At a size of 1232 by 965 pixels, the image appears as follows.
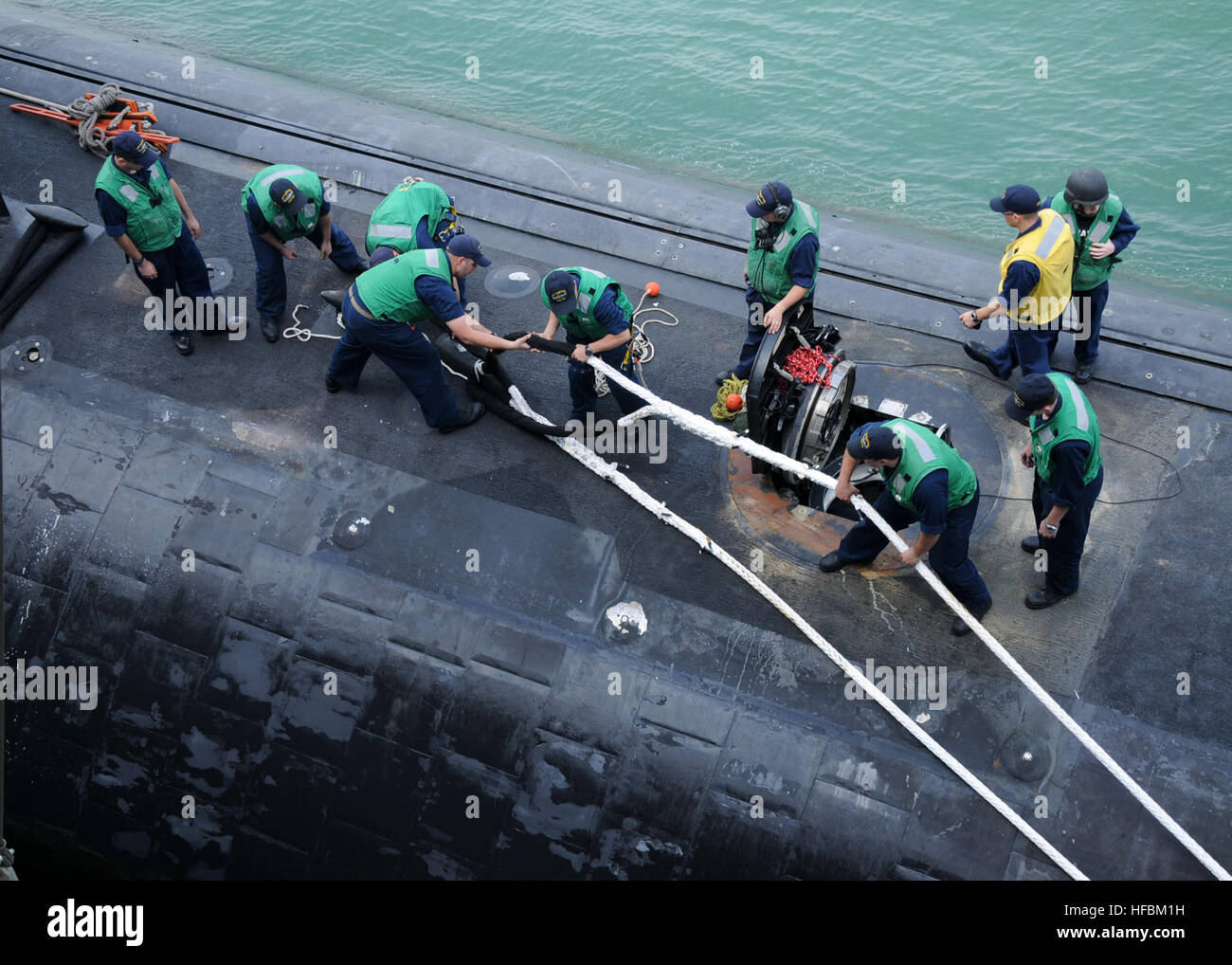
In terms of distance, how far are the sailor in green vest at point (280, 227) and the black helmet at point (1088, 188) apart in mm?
6291

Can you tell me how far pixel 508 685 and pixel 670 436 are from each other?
257 cm

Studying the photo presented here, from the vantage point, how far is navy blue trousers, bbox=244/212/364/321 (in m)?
10.2

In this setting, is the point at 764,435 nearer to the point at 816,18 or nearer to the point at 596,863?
the point at 596,863

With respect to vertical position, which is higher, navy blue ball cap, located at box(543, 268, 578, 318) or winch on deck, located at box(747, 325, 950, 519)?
navy blue ball cap, located at box(543, 268, 578, 318)

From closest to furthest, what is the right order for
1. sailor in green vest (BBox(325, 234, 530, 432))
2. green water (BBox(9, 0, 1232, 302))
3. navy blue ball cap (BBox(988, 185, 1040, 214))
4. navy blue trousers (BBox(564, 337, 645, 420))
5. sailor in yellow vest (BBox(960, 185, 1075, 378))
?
1. navy blue ball cap (BBox(988, 185, 1040, 214))
2. sailor in yellow vest (BBox(960, 185, 1075, 378))
3. sailor in green vest (BBox(325, 234, 530, 432))
4. navy blue trousers (BBox(564, 337, 645, 420))
5. green water (BBox(9, 0, 1232, 302))

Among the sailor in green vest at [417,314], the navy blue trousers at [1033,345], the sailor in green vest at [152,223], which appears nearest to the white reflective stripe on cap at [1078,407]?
the navy blue trousers at [1033,345]

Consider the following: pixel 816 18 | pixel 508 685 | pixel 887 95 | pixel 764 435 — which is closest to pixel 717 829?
pixel 508 685

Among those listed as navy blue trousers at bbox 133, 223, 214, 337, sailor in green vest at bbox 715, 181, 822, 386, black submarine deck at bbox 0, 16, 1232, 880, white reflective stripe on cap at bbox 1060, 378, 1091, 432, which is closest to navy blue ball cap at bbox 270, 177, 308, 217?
navy blue trousers at bbox 133, 223, 214, 337

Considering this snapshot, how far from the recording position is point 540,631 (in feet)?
27.2

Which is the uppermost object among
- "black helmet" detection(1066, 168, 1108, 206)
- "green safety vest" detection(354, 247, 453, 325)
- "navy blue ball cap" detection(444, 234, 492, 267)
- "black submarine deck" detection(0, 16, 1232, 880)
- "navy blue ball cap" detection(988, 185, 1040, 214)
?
"black helmet" detection(1066, 168, 1108, 206)

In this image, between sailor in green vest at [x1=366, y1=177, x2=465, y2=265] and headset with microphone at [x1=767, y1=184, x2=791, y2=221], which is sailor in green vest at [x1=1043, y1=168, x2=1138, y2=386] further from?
sailor in green vest at [x1=366, y1=177, x2=465, y2=265]

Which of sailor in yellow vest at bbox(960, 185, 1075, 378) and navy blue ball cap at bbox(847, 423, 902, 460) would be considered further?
sailor in yellow vest at bbox(960, 185, 1075, 378)

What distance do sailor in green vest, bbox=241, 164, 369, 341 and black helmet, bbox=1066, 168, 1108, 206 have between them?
6291 mm
